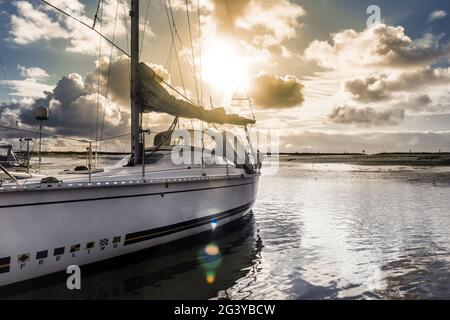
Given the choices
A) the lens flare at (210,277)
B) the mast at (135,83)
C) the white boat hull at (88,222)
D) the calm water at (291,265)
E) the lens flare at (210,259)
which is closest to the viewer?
the white boat hull at (88,222)

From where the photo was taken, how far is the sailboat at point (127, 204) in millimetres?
5844

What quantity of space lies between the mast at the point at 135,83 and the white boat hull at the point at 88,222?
248 cm

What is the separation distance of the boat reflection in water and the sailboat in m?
0.21

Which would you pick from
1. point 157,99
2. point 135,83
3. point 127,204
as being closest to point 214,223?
point 127,204

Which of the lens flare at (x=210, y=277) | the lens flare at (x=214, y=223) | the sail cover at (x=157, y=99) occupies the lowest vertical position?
the lens flare at (x=210, y=277)

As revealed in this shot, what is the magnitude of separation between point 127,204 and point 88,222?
0.93 meters

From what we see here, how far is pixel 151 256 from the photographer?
8.09 m

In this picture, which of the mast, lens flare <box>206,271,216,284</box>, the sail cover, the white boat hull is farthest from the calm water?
the sail cover

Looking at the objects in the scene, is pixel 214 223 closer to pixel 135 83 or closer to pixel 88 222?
pixel 88 222

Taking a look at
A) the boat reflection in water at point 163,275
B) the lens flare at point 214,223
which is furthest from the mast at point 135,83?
the boat reflection in water at point 163,275

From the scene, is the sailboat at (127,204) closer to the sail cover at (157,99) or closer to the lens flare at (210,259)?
the sail cover at (157,99)

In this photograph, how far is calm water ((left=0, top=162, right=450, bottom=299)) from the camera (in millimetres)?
6199

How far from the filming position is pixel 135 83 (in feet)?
33.0
